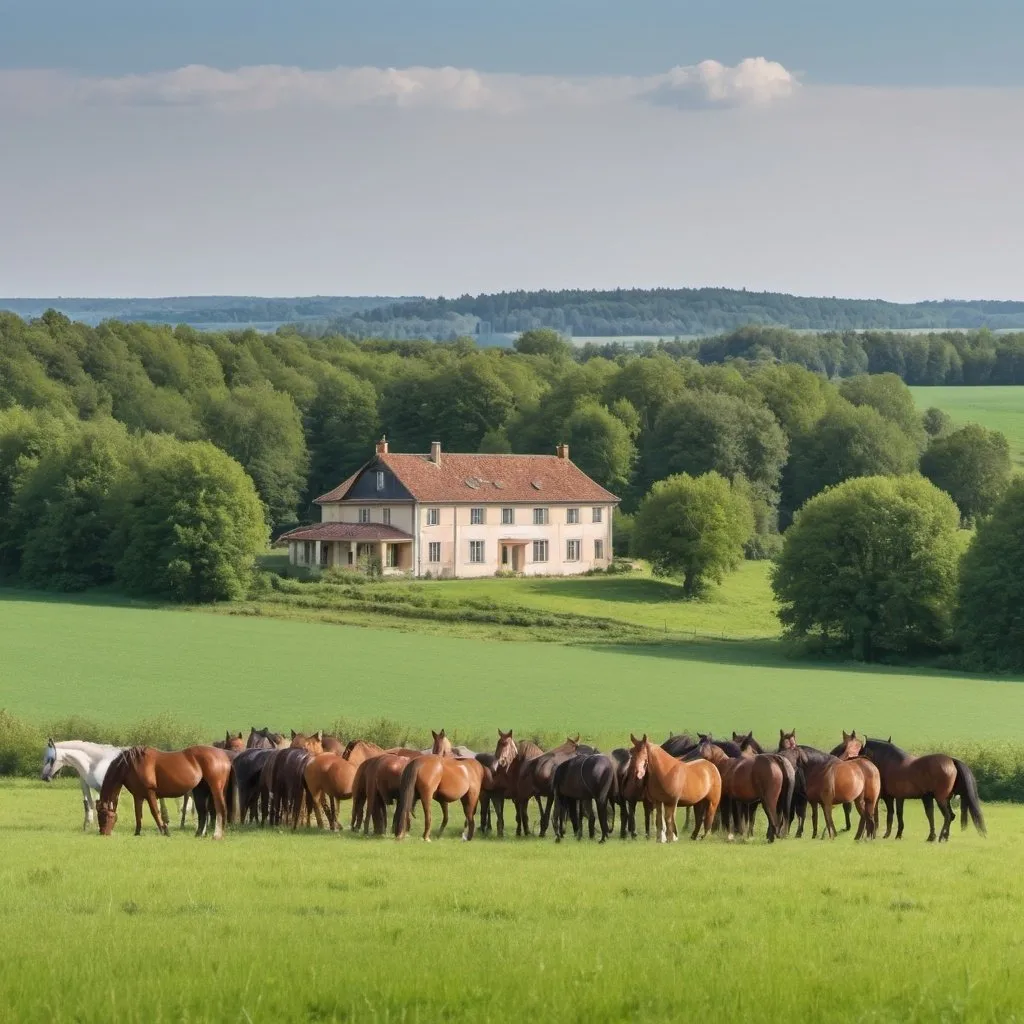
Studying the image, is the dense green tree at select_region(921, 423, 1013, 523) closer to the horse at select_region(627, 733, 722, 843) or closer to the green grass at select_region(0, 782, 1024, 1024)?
the horse at select_region(627, 733, 722, 843)

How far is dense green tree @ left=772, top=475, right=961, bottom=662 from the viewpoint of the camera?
71.0m

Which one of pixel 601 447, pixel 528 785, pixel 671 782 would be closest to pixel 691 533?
pixel 601 447

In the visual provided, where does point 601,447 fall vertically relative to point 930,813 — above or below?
above

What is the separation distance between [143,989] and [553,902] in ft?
18.9

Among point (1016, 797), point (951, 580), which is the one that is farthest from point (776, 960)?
point (951, 580)

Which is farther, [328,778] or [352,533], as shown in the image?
[352,533]

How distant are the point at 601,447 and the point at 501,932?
101838 mm

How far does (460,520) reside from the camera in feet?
309

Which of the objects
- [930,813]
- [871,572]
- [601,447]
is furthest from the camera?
[601,447]

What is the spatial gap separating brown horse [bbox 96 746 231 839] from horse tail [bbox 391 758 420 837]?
2403 millimetres

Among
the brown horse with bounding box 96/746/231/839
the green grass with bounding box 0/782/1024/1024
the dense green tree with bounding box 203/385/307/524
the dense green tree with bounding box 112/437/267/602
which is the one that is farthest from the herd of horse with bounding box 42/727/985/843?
the dense green tree with bounding box 203/385/307/524

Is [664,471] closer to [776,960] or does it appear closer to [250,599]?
[250,599]

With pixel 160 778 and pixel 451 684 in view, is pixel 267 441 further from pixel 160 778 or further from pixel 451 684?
pixel 160 778

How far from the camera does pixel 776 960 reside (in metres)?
10.9
